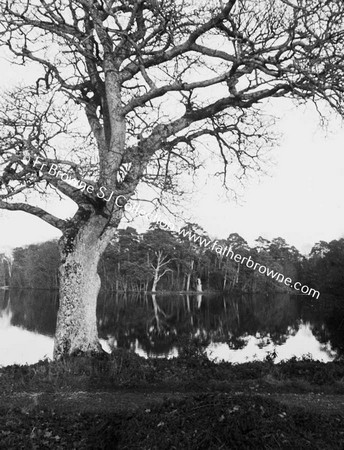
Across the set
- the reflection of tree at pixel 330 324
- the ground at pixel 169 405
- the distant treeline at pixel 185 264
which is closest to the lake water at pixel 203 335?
the reflection of tree at pixel 330 324

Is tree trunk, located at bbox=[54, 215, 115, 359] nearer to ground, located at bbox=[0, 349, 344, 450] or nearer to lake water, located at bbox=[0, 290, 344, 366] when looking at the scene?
ground, located at bbox=[0, 349, 344, 450]

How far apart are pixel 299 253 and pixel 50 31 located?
A: 72.8m

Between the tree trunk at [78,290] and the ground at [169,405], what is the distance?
26.9 inches

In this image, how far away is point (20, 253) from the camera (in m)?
110

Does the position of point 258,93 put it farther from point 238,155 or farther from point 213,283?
point 213,283

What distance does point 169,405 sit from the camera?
4.18 m

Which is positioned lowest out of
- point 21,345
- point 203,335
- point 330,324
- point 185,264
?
point 21,345

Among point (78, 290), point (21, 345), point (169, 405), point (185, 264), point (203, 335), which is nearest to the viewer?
point (169, 405)

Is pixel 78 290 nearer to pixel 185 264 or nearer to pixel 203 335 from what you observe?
pixel 203 335

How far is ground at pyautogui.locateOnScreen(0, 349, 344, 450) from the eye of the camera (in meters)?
3.66

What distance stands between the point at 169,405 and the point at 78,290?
4696mm

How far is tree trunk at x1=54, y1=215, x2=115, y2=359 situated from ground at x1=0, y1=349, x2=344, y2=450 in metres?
0.68

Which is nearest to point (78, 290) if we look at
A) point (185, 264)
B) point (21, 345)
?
point (21, 345)

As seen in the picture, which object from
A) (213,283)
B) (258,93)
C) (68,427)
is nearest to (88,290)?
(68,427)
